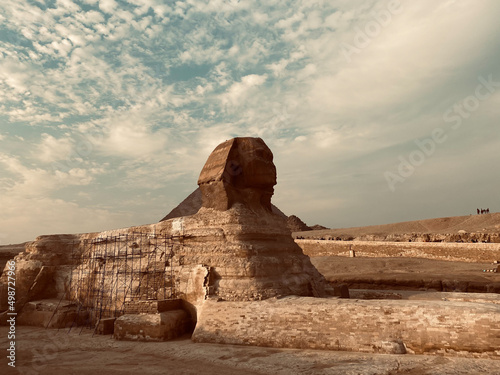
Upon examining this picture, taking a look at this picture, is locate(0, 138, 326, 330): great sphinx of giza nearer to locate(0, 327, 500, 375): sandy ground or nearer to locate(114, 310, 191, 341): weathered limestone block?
locate(114, 310, 191, 341): weathered limestone block

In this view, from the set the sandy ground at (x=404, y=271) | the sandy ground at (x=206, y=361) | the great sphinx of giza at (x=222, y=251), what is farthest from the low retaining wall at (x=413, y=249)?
the sandy ground at (x=206, y=361)

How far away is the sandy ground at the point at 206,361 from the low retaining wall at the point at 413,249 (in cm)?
1639

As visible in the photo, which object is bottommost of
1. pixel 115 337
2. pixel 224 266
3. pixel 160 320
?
pixel 115 337

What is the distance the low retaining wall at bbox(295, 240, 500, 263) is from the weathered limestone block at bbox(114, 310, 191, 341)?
54.6ft

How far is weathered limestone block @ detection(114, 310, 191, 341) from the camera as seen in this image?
7484 millimetres

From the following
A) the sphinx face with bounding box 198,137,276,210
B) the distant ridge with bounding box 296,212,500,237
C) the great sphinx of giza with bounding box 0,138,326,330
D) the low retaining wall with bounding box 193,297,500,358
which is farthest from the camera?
the distant ridge with bounding box 296,212,500,237

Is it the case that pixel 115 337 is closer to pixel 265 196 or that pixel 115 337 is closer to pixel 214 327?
pixel 214 327

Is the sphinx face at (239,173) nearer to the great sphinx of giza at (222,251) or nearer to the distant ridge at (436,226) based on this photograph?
the great sphinx of giza at (222,251)

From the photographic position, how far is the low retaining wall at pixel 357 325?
203 inches

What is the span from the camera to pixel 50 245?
12195 millimetres

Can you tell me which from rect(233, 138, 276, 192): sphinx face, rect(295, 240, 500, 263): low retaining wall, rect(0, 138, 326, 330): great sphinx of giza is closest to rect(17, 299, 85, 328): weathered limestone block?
rect(0, 138, 326, 330): great sphinx of giza

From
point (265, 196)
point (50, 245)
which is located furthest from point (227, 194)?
point (50, 245)

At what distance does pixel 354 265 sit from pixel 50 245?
14.3m

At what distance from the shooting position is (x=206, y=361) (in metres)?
5.89
